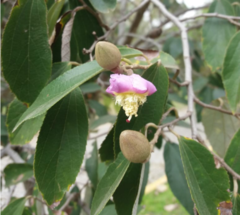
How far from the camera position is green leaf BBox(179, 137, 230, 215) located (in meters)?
0.42

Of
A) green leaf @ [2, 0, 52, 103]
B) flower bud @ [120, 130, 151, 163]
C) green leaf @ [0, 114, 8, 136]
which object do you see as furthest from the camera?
green leaf @ [0, 114, 8, 136]

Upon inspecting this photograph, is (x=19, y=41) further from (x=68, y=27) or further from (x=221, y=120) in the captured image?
(x=221, y=120)

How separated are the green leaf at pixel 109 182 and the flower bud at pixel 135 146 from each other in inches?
1.4

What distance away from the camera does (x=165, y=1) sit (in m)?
1.79

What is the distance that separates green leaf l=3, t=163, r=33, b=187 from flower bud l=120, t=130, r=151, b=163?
1.87 feet

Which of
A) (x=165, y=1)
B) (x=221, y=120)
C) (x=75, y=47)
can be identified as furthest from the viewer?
(x=165, y=1)

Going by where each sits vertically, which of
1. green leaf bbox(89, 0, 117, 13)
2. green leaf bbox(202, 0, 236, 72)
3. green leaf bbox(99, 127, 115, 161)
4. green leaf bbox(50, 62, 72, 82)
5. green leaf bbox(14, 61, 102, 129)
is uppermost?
green leaf bbox(89, 0, 117, 13)

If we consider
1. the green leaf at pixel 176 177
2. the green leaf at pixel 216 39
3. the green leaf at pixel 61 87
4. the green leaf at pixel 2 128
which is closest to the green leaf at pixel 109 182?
the green leaf at pixel 61 87

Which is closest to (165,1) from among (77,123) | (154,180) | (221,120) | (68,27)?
(221,120)

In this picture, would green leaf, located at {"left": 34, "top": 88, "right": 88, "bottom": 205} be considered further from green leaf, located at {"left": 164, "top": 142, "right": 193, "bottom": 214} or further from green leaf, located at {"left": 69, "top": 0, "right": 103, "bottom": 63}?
green leaf, located at {"left": 164, "top": 142, "right": 193, "bottom": 214}

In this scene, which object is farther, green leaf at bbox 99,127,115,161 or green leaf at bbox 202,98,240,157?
green leaf at bbox 202,98,240,157

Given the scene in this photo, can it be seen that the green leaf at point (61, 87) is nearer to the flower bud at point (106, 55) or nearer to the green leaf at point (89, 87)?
the flower bud at point (106, 55)

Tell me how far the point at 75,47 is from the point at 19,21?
19 cm

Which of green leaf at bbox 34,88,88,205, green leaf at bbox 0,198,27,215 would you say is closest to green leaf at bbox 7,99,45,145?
green leaf at bbox 34,88,88,205
